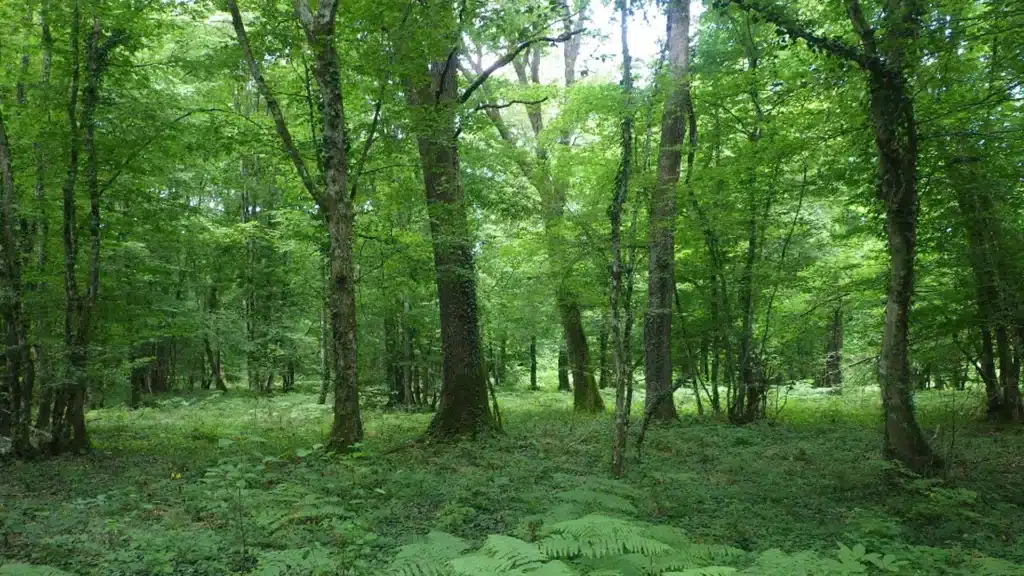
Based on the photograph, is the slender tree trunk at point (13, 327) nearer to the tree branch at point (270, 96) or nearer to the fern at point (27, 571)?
the tree branch at point (270, 96)

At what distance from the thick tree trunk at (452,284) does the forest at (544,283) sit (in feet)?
0.18

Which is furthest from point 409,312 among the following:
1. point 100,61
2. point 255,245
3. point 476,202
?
point 255,245

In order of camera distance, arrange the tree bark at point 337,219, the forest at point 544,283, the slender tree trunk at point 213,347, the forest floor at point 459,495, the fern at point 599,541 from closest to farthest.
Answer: the fern at point 599,541 → the forest floor at point 459,495 → the forest at point 544,283 → the tree bark at point 337,219 → the slender tree trunk at point 213,347

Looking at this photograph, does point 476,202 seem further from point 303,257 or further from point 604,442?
point 303,257

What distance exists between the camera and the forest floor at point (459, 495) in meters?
4.55

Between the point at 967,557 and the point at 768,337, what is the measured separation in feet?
28.1

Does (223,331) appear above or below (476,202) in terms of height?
below

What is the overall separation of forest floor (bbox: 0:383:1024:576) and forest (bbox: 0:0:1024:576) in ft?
0.19

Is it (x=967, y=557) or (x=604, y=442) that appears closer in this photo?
(x=967, y=557)

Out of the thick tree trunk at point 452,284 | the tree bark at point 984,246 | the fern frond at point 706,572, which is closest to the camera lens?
the fern frond at point 706,572

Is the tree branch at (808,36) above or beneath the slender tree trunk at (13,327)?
above

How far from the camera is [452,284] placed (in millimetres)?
10094

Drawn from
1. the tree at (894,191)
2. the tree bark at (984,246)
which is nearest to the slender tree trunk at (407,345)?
the tree at (894,191)

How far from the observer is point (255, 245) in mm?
21484
